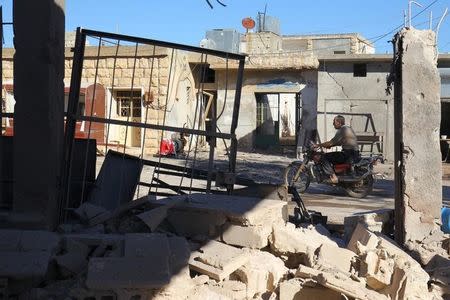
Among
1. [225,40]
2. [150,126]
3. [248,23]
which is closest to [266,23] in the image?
[248,23]

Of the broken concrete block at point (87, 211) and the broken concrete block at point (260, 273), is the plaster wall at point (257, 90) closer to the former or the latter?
the broken concrete block at point (87, 211)

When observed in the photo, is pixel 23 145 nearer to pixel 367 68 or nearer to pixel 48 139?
pixel 48 139

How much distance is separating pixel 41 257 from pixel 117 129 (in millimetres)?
14813

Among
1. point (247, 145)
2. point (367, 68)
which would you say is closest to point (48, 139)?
point (367, 68)

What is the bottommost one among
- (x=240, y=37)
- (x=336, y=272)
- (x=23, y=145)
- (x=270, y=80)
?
(x=336, y=272)

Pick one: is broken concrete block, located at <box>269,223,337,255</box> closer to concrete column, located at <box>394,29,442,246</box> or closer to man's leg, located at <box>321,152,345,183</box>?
concrete column, located at <box>394,29,442,246</box>

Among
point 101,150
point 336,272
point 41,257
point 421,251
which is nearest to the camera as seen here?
point 41,257

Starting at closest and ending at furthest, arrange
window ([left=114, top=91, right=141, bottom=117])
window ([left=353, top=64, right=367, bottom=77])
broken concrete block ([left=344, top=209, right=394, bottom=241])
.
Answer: broken concrete block ([left=344, top=209, right=394, bottom=241]), window ([left=353, top=64, right=367, bottom=77]), window ([left=114, top=91, right=141, bottom=117])

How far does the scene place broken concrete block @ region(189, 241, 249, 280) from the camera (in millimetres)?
4152

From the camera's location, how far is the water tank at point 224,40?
26234mm

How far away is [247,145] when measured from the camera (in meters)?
22.9

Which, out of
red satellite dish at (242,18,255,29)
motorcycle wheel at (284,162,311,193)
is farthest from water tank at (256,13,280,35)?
motorcycle wheel at (284,162,311,193)

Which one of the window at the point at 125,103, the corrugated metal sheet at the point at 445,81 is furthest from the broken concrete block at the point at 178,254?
the corrugated metal sheet at the point at 445,81

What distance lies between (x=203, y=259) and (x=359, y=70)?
1690 centimetres
